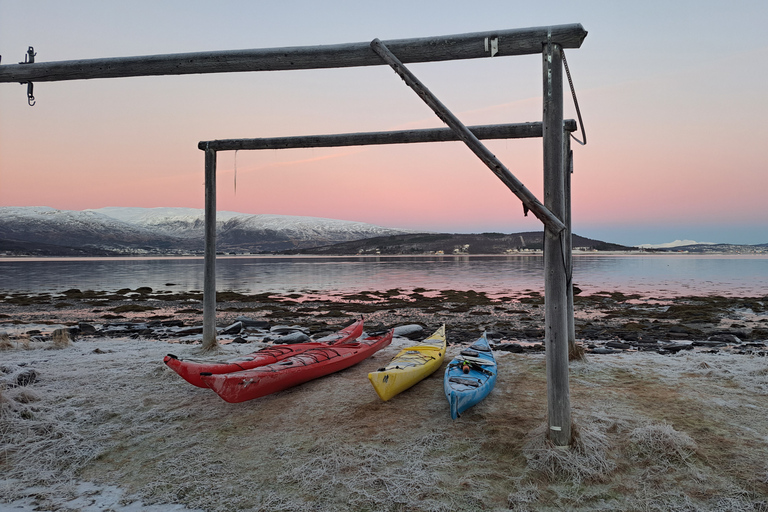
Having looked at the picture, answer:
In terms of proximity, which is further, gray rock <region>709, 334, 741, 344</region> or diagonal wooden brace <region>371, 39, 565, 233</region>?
gray rock <region>709, 334, 741, 344</region>

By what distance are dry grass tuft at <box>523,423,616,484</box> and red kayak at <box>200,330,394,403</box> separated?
9.90 ft

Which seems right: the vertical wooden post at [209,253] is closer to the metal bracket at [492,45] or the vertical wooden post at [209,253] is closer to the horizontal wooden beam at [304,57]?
the horizontal wooden beam at [304,57]

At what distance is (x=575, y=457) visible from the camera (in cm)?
373

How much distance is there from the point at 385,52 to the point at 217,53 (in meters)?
1.82

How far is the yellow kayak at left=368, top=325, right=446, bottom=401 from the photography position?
16.7ft

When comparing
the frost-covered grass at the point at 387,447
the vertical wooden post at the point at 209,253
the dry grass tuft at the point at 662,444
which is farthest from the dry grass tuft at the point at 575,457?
the vertical wooden post at the point at 209,253

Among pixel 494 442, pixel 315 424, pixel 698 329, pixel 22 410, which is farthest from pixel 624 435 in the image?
pixel 698 329

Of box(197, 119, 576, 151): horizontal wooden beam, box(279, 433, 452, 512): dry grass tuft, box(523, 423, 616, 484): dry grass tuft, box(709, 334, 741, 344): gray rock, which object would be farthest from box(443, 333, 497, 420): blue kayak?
box(709, 334, 741, 344): gray rock

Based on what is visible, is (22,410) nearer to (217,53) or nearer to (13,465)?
(13,465)

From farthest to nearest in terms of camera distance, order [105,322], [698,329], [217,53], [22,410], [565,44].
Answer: [105,322]
[698,329]
[22,410]
[217,53]
[565,44]

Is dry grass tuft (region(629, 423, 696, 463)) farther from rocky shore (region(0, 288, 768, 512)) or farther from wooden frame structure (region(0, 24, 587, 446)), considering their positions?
wooden frame structure (region(0, 24, 587, 446))

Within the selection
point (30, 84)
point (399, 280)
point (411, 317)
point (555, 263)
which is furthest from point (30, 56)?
point (399, 280)

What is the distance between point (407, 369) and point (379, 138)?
367 cm

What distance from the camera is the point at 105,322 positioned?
14953mm
